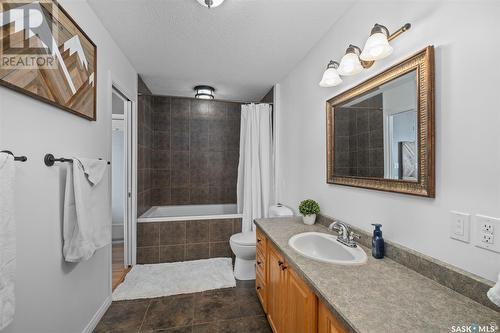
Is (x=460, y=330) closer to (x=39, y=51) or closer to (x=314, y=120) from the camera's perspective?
(x=314, y=120)

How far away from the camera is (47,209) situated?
1238mm

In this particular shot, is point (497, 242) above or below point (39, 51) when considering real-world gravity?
below

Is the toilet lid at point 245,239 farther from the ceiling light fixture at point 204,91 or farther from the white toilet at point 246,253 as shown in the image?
the ceiling light fixture at point 204,91

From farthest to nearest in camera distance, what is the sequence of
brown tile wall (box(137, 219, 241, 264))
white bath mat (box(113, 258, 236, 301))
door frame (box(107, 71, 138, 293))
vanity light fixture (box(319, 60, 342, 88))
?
brown tile wall (box(137, 219, 241, 264)) < door frame (box(107, 71, 138, 293)) < white bath mat (box(113, 258, 236, 301)) < vanity light fixture (box(319, 60, 342, 88))

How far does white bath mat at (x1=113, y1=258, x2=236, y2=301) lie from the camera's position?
2.20 m

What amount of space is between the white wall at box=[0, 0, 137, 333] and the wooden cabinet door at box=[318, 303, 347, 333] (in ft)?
4.49

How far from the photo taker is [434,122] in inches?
39.4

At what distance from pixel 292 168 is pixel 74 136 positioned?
6.50 feet

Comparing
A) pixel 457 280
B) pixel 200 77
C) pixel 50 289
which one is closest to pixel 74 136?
pixel 50 289

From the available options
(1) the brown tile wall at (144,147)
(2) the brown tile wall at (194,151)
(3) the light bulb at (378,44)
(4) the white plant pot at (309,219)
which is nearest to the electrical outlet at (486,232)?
(3) the light bulb at (378,44)

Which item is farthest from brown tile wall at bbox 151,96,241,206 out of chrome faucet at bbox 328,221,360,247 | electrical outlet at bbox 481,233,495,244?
electrical outlet at bbox 481,233,495,244

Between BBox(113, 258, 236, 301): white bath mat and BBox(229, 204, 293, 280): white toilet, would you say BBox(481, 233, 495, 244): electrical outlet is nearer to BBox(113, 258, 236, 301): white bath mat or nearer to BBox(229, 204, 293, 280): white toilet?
BBox(229, 204, 293, 280): white toilet

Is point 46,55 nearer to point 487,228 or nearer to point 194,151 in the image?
point 487,228

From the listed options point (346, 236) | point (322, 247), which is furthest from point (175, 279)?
point (346, 236)
